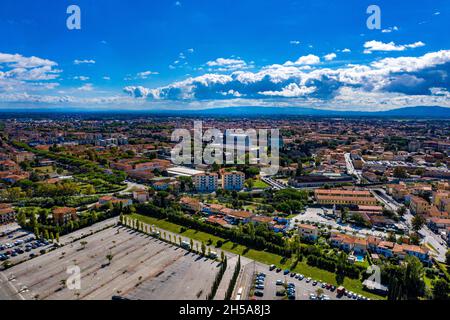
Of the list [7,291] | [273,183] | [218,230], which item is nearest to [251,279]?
[218,230]

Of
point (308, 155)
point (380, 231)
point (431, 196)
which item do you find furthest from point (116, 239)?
point (308, 155)

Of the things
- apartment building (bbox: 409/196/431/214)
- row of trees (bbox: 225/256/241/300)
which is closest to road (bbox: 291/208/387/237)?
apartment building (bbox: 409/196/431/214)

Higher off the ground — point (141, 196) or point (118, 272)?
point (141, 196)

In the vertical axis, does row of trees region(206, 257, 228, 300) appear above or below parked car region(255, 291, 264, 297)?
above

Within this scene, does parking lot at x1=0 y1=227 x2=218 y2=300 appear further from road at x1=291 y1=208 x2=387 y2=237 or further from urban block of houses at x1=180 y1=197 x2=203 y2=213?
road at x1=291 y1=208 x2=387 y2=237

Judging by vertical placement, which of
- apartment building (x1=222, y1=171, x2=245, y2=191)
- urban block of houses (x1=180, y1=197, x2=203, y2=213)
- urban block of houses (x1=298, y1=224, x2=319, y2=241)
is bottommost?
urban block of houses (x1=298, y1=224, x2=319, y2=241)

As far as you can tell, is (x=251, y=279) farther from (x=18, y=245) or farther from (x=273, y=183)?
(x=273, y=183)
